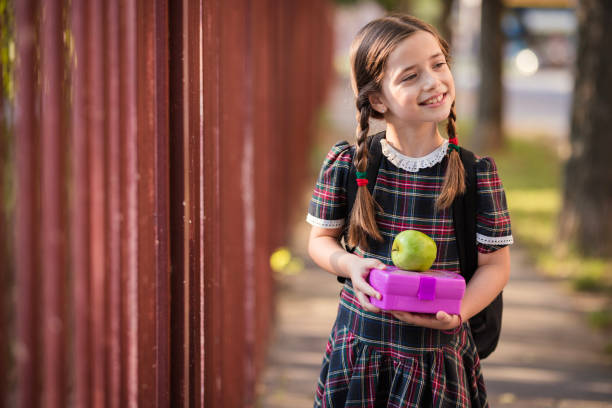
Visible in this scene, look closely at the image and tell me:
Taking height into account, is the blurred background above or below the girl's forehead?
below

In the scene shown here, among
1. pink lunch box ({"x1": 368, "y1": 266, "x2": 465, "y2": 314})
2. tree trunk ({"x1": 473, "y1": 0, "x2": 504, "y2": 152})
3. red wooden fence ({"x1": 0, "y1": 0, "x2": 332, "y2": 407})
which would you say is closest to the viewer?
red wooden fence ({"x1": 0, "y1": 0, "x2": 332, "y2": 407})

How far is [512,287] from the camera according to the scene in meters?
6.59

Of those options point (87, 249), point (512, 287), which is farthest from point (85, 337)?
point (512, 287)

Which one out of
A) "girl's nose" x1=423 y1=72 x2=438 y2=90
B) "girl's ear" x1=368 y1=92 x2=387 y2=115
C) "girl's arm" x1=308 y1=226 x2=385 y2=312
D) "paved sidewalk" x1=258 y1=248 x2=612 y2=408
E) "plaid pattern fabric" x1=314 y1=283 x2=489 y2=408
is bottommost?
"paved sidewalk" x1=258 y1=248 x2=612 y2=408

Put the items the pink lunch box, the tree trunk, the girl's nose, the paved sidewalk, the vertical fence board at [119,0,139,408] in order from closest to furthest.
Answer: the pink lunch box, the girl's nose, the vertical fence board at [119,0,139,408], the paved sidewalk, the tree trunk

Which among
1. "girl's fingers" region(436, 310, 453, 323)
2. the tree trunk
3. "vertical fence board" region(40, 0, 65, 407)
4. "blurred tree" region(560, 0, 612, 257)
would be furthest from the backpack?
the tree trunk

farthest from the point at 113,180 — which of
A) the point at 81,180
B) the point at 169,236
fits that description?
the point at 169,236

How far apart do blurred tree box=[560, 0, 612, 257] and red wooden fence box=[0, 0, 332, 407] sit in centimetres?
483

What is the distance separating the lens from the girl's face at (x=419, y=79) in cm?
211

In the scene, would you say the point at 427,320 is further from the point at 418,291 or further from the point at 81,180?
the point at 81,180

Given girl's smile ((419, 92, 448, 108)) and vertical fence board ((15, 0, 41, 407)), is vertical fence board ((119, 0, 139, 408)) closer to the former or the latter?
vertical fence board ((15, 0, 41, 407))

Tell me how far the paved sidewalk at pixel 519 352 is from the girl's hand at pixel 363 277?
2.28 meters

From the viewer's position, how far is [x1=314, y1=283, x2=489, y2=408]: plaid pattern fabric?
214 centimetres

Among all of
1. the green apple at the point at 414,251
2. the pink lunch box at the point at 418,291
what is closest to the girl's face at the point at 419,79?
the green apple at the point at 414,251
